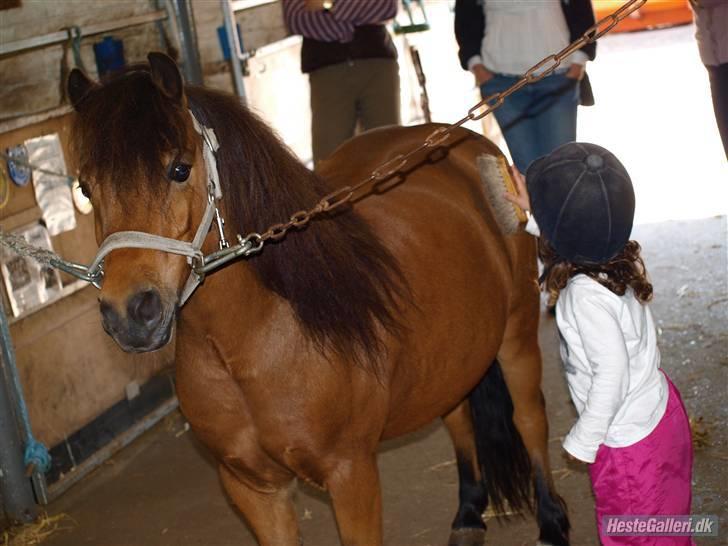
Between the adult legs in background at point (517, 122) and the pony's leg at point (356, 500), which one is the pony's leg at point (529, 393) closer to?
the pony's leg at point (356, 500)

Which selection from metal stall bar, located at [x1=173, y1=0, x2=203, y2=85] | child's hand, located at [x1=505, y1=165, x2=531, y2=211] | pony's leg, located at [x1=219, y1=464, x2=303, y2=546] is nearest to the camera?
child's hand, located at [x1=505, y1=165, x2=531, y2=211]

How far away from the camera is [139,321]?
2.03 metres

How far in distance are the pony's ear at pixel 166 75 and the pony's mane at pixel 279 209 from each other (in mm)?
22

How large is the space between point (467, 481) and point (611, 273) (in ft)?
4.64

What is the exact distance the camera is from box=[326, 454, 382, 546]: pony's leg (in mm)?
2500

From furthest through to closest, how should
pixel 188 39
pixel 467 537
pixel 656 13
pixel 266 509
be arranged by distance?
pixel 656 13 < pixel 188 39 < pixel 467 537 < pixel 266 509

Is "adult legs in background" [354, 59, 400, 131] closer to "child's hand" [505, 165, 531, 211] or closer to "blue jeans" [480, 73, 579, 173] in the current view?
"blue jeans" [480, 73, 579, 173]

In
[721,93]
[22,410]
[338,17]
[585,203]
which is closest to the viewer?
[585,203]

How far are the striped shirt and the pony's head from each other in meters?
2.84

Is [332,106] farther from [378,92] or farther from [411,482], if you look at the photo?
[411,482]

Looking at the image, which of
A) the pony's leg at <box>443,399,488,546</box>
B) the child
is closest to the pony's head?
the child

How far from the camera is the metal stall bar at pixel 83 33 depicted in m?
3.99

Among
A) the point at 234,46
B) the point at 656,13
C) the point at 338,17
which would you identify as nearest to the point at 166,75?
the point at 338,17

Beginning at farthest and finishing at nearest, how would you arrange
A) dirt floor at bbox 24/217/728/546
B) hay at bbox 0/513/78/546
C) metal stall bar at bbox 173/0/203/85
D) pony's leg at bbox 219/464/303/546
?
metal stall bar at bbox 173/0/203/85, hay at bbox 0/513/78/546, dirt floor at bbox 24/217/728/546, pony's leg at bbox 219/464/303/546
